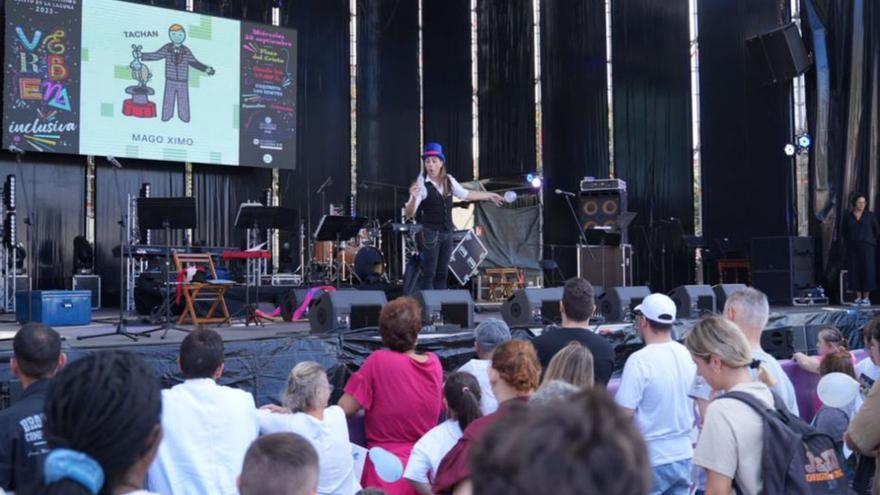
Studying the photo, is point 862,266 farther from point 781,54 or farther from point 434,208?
point 434,208

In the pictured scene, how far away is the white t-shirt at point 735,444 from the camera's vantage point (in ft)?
7.31

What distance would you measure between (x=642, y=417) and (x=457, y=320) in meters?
3.83

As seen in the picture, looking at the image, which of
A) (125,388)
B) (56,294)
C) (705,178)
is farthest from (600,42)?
(125,388)

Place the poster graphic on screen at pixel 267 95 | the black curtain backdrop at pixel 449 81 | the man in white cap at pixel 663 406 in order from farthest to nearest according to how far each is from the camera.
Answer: the black curtain backdrop at pixel 449 81 → the poster graphic on screen at pixel 267 95 → the man in white cap at pixel 663 406

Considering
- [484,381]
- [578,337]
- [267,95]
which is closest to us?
[484,381]

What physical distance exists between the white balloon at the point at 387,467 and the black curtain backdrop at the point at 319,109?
1329cm

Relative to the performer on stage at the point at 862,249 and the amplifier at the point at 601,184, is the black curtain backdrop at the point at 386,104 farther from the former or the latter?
the performer on stage at the point at 862,249

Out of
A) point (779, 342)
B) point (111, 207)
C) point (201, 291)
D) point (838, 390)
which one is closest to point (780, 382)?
point (838, 390)

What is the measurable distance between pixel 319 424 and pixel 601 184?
39.0 ft

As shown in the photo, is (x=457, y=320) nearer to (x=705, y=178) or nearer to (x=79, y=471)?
(x=79, y=471)

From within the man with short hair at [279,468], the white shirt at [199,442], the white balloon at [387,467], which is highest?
the man with short hair at [279,468]

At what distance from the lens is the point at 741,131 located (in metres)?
13.4

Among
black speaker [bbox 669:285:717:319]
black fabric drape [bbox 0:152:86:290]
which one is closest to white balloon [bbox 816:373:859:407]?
black speaker [bbox 669:285:717:319]

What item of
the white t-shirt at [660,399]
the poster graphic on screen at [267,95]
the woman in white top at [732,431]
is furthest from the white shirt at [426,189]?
the poster graphic on screen at [267,95]
